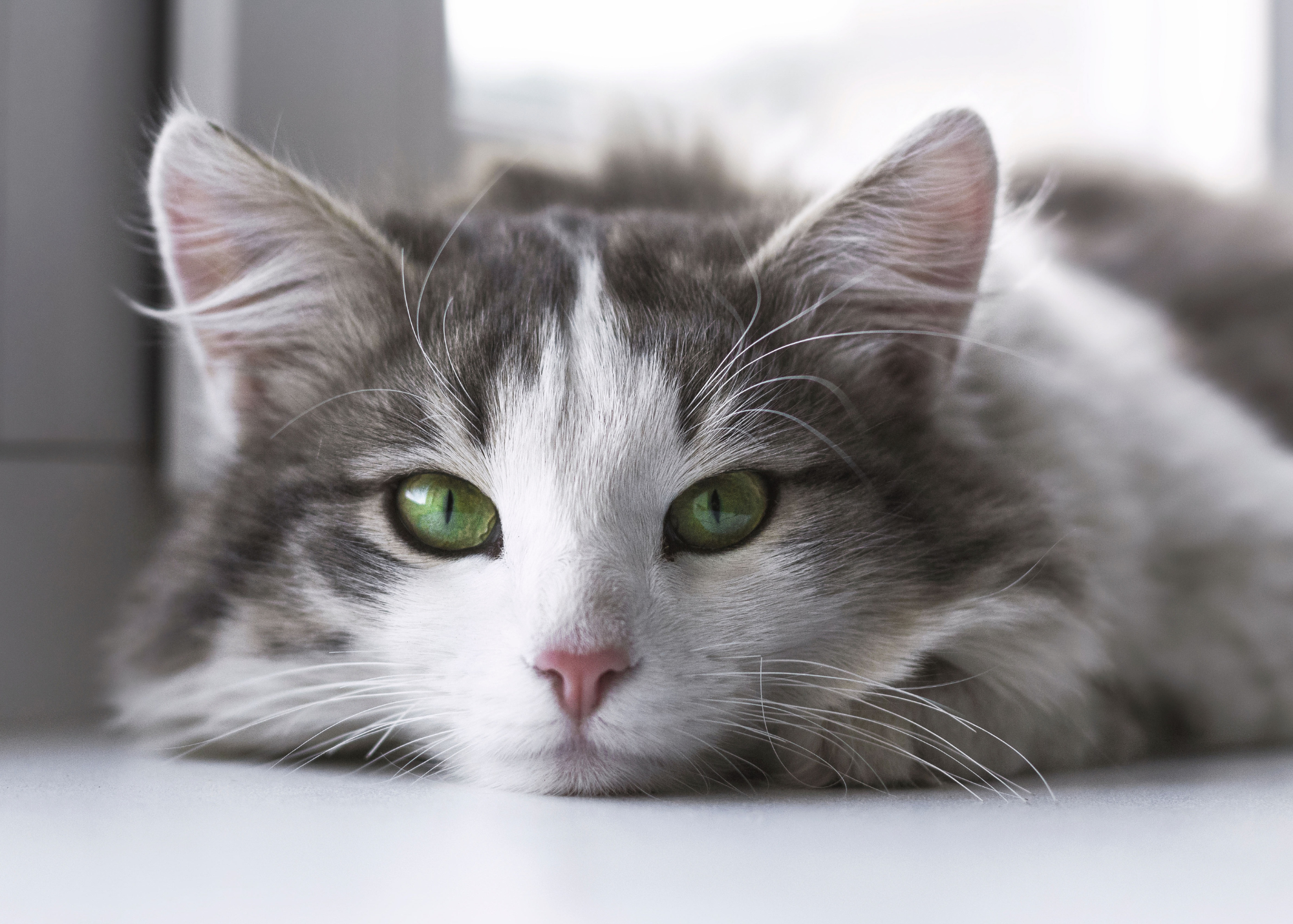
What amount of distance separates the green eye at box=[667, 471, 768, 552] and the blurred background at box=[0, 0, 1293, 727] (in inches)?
15.3

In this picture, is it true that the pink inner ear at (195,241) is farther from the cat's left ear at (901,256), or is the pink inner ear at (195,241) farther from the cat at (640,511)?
the cat's left ear at (901,256)

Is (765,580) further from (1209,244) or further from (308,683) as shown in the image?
(1209,244)

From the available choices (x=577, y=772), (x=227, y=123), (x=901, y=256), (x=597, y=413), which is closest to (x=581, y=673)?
(x=577, y=772)

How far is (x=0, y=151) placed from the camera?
155 centimetres

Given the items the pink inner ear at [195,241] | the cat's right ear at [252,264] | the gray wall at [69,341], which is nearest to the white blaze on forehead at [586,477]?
the cat's right ear at [252,264]

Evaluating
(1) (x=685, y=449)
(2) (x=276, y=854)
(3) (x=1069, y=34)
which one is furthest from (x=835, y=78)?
(2) (x=276, y=854)

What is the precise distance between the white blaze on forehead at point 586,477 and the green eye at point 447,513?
0.03 metres

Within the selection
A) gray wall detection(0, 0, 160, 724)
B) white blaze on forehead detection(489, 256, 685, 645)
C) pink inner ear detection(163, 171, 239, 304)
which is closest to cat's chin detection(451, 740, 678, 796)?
white blaze on forehead detection(489, 256, 685, 645)

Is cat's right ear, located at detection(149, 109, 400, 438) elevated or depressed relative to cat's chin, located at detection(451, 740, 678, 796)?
elevated

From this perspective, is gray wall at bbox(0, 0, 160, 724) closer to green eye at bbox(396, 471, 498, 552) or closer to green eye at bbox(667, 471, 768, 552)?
green eye at bbox(396, 471, 498, 552)

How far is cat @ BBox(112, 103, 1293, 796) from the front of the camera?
Answer: 1031mm

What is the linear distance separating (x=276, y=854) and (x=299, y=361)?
584 millimetres

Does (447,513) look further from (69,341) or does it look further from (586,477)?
(69,341)

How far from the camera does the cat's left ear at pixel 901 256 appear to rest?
44.9 inches
